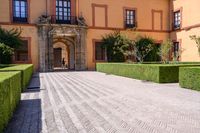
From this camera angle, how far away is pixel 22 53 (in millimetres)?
25391

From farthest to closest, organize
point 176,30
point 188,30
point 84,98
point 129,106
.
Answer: point 176,30, point 188,30, point 84,98, point 129,106

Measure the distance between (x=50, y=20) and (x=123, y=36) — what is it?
7.18 meters

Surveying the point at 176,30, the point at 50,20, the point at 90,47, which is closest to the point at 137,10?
the point at 176,30

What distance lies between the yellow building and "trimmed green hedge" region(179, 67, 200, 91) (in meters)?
15.9

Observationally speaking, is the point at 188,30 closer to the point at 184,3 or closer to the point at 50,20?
A: the point at 184,3

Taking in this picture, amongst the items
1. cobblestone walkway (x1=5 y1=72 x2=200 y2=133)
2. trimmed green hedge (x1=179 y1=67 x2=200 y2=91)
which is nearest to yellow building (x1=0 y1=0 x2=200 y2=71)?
trimmed green hedge (x1=179 y1=67 x2=200 y2=91)

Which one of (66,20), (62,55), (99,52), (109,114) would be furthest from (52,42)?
(109,114)

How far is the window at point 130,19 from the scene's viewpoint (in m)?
29.5

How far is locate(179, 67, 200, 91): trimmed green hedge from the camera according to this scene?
424 inches

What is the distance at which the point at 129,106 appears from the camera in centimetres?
795

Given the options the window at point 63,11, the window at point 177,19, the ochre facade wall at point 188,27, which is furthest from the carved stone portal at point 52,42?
the window at point 177,19

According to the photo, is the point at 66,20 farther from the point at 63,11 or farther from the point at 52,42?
the point at 52,42

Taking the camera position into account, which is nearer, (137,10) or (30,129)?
(30,129)

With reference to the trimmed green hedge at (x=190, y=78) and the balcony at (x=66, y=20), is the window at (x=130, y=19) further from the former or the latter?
the trimmed green hedge at (x=190, y=78)
